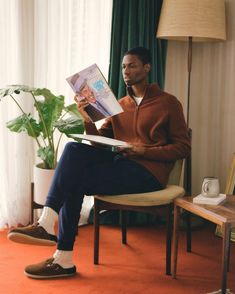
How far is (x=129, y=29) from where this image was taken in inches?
124

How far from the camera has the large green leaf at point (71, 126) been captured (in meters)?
2.75

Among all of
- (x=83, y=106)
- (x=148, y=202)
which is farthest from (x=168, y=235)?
(x=83, y=106)

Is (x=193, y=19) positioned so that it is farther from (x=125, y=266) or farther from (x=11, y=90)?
(x=125, y=266)

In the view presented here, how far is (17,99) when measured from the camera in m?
3.13

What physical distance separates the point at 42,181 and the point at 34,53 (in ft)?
2.87

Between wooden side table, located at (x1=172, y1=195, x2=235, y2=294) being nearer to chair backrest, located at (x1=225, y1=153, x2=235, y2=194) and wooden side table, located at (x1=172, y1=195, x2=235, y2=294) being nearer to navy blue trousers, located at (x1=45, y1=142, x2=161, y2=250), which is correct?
navy blue trousers, located at (x1=45, y1=142, x2=161, y2=250)

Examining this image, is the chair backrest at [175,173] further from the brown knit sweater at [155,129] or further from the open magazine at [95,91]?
the open magazine at [95,91]

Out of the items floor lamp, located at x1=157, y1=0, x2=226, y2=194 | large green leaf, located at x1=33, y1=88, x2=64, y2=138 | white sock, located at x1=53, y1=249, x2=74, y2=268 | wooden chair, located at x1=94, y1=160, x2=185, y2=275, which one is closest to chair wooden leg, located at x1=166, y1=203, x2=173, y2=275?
wooden chair, located at x1=94, y1=160, x2=185, y2=275

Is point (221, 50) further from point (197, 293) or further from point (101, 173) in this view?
point (197, 293)

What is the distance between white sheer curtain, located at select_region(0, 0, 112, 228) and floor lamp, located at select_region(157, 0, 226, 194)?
47 centimetres

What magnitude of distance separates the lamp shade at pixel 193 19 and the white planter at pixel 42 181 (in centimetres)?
112

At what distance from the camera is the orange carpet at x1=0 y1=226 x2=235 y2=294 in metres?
2.28

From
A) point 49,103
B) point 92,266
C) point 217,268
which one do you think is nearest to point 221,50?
point 49,103

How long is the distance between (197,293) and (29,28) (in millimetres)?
1927
